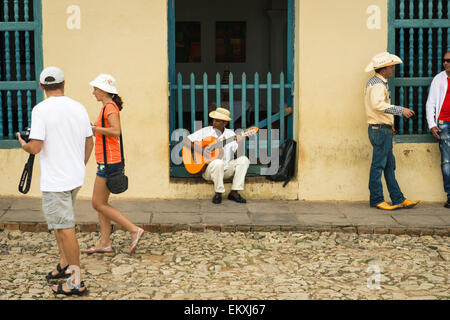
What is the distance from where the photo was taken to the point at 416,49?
888cm

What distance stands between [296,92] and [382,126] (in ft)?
4.06

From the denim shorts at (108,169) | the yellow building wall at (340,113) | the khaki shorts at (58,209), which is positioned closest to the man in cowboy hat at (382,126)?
the yellow building wall at (340,113)

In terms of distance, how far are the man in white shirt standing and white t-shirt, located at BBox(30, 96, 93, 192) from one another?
480 cm

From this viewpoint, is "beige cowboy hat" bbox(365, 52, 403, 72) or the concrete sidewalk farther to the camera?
"beige cowboy hat" bbox(365, 52, 403, 72)

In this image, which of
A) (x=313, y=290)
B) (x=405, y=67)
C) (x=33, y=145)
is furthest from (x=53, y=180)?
(x=405, y=67)

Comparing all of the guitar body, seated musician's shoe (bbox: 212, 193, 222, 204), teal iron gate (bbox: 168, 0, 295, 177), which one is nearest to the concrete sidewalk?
seated musician's shoe (bbox: 212, 193, 222, 204)

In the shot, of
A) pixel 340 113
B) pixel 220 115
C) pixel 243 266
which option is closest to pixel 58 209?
pixel 243 266

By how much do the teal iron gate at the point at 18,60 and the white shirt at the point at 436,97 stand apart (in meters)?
4.88

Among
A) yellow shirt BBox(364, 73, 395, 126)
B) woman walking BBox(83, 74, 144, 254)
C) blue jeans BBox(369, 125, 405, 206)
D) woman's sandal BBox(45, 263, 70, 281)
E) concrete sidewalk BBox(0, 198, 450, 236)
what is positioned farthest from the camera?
blue jeans BBox(369, 125, 405, 206)

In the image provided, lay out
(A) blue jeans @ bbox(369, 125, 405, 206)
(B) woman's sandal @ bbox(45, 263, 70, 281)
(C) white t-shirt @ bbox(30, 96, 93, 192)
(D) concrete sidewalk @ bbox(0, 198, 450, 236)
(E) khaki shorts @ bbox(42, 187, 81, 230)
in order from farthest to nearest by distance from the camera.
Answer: (A) blue jeans @ bbox(369, 125, 405, 206) < (D) concrete sidewalk @ bbox(0, 198, 450, 236) < (B) woman's sandal @ bbox(45, 263, 70, 281) < (E) khaki shorts @ bbox(42, 187, 81, 230) < (C) white t-shirt @ bbox(30, 96, 93, 192)

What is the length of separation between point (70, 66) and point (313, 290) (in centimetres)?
461

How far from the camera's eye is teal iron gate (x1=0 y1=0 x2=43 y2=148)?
8.59 metres

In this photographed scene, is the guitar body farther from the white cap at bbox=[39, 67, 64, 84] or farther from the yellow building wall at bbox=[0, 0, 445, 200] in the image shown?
the white cap at bbox=[39, 67, 64, 84]

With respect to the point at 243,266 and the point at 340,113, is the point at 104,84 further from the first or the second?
the point at 340,113
